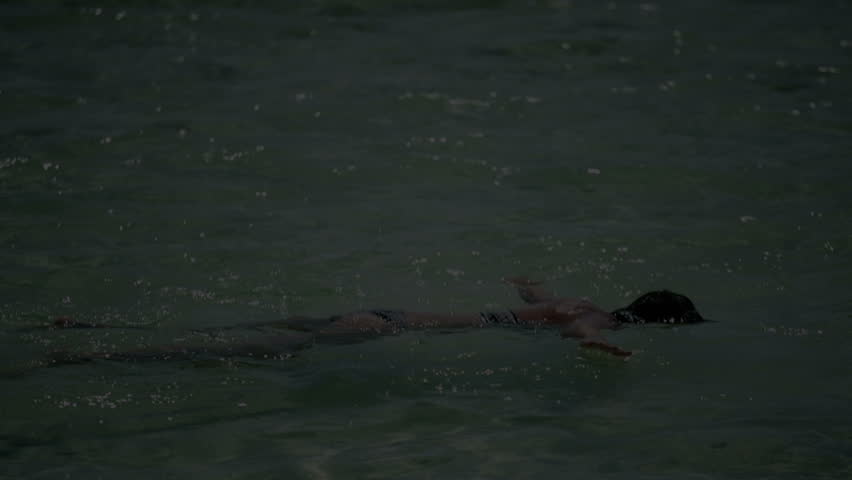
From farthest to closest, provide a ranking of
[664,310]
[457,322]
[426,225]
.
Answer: [426,225] → [457,322] → [664,310]

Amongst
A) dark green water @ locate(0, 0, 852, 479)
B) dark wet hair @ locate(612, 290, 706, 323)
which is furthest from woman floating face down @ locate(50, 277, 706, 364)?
dark green water @ locate(0, 0, 852, 479)

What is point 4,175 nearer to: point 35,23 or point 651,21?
point 35,23

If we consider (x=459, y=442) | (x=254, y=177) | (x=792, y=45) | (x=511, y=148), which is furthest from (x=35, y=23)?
(x=459, y=442)

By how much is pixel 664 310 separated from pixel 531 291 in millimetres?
1059

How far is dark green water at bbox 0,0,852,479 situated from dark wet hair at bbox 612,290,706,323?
0.26 m

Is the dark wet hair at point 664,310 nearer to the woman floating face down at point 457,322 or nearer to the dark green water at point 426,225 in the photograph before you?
the woman floating face down at point 457,322

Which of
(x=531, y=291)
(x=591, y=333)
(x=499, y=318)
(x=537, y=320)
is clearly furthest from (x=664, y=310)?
(x=499, y=318)

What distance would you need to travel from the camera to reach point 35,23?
16.0 meters

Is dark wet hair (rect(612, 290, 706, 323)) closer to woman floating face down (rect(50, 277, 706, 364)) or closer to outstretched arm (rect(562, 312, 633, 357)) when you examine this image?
woman floating face down (rect(50, 277, 706, 364))

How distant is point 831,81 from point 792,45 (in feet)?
5.52

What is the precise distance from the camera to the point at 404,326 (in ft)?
26.8

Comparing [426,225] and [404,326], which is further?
[426,225]

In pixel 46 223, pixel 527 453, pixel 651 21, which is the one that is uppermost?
pixel 651 21

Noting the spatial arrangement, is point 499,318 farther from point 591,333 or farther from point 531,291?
point 591,333
